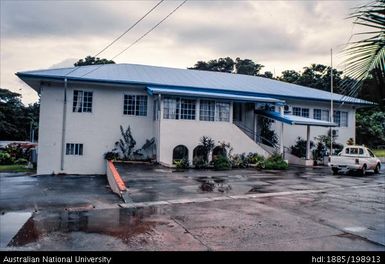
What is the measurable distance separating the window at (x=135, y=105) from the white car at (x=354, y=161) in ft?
38.2

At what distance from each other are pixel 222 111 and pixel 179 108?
2935mm

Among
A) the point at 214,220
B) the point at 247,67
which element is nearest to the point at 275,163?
the point at 214,220

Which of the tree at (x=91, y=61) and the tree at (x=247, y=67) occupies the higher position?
the tree at (x=247, y=67)

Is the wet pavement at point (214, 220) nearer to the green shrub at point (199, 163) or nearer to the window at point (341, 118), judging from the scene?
the green shrub at point (199, 163)

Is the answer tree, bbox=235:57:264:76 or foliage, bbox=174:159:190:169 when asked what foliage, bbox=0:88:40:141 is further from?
foliage, bbox=174:159:190:169

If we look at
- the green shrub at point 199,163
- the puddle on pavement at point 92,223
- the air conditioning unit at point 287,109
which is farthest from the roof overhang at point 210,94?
the puddle on pavement at point 92,223

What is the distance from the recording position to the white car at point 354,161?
1862cm

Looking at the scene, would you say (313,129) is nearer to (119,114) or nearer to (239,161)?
(239,161)

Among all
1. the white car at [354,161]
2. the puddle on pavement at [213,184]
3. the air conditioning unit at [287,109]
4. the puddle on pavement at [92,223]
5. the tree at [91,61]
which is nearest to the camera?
the puddle on pavement at [92,223]

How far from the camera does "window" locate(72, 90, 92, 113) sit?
21172 millimetres

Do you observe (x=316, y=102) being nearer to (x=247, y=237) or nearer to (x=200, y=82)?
(x=200, y=82)

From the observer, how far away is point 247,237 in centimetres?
647

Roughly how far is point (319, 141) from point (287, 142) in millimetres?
2594

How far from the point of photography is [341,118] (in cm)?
2861
